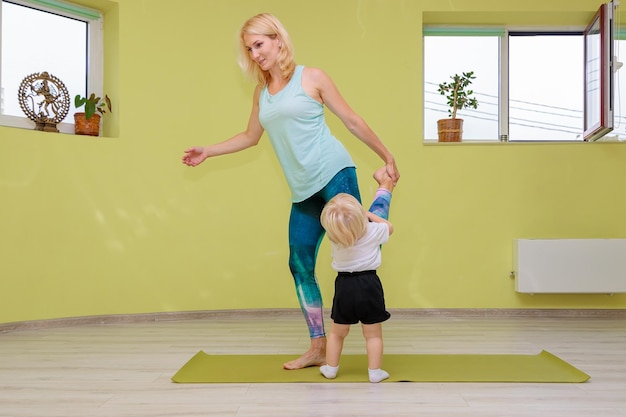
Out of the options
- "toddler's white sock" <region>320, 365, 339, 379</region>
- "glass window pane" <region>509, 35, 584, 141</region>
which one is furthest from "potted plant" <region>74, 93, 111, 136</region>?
"glass window pane" <region>509, 35, 584, 141</region>

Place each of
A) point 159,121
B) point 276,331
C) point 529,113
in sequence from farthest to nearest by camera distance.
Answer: point 529,113 → point 159,121 → point 276,331

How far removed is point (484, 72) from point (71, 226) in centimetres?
286

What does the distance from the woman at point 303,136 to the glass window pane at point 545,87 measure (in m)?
2.40

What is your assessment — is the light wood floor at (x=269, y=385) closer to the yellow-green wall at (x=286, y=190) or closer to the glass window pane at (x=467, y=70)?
the yellow-green wall at (x=286, y=190)

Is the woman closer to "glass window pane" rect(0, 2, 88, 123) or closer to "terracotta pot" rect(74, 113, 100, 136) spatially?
"terracotta pot" rect(74, 113, 100, 136)

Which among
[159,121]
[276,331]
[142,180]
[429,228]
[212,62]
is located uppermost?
[212,62]

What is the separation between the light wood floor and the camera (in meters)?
1.87

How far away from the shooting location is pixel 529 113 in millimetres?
4461

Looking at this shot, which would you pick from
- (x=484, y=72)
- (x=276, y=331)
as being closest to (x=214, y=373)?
(x=276, y=331)

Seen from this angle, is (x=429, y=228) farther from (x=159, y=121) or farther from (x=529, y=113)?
(x=159, y=121)

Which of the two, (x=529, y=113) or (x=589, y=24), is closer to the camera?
(x=589, y=24)

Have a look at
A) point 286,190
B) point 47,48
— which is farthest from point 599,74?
point 47,48

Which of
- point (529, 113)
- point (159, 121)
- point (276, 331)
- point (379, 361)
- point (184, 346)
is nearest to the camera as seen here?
point (379, 361)

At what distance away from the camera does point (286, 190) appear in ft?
13.6
